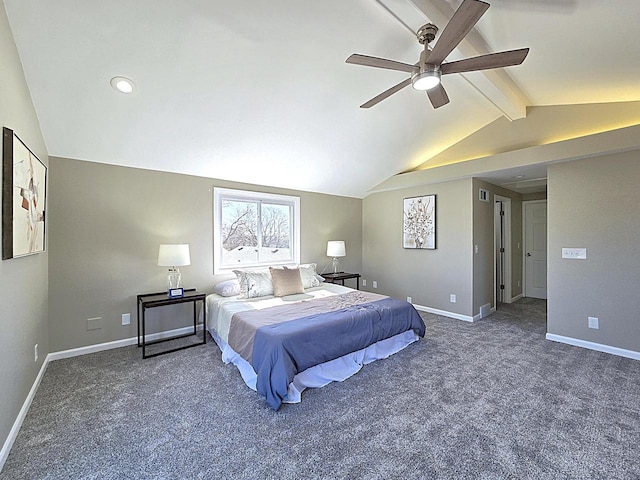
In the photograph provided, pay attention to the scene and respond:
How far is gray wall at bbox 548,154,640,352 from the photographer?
3.07m

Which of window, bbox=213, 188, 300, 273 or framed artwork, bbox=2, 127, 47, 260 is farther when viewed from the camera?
window, bbox=213, 188, 300, 273

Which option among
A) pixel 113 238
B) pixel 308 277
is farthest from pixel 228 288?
pixel 113 238

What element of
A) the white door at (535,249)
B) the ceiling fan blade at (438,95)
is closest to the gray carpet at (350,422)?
the ceiling fan blade at (438,95)

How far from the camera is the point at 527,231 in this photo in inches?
235

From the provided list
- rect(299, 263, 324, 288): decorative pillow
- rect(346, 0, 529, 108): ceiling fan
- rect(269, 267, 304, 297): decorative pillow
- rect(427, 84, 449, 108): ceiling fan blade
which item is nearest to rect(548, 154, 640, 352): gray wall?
rect(427, 84, 449, 108): ceiling fan blade

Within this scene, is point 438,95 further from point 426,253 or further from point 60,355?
point 60,355

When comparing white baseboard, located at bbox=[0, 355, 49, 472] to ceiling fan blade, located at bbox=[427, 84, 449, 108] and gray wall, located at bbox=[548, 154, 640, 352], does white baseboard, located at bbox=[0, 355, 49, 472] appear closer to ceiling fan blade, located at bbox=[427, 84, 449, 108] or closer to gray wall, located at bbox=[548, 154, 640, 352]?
ceiling fan blade, located at bbox=[427, 84, 449, 108]

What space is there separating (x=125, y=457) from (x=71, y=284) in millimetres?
2260

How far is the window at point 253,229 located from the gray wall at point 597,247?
3700mm

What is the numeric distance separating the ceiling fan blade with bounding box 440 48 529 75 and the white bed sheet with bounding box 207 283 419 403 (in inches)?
101

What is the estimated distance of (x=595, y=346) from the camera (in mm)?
3271

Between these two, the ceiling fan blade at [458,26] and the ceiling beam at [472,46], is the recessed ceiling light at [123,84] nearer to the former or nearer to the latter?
the ceiling beam at [472,46]

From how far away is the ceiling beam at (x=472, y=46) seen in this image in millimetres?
2020

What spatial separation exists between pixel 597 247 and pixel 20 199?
547 centimetres
